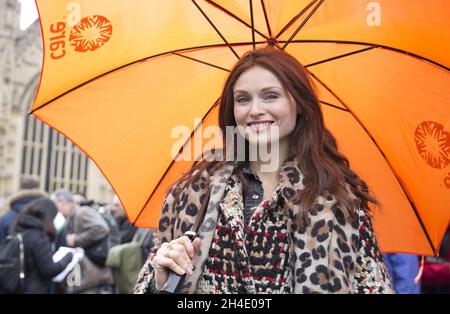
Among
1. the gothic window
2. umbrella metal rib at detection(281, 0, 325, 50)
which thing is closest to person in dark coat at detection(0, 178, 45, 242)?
umbrella metal rib at detection(281, 0, 325, 50)

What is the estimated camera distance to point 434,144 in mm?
2967

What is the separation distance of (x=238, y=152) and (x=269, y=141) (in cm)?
18

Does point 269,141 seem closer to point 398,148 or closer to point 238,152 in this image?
point 238,152

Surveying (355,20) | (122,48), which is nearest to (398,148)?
(355,20)

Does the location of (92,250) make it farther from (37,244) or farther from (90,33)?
(90,33)

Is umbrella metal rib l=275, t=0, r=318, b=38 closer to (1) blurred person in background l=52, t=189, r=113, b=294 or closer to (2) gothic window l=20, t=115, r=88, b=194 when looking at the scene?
(1) blurred person in background l=52, t=189, r=113, b=294

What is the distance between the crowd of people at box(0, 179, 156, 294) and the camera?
19.2 ft

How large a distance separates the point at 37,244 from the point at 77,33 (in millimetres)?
3324

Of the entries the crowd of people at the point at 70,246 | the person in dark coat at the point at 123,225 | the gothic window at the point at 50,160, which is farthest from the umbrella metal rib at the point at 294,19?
the gothic window at the point at 50,160

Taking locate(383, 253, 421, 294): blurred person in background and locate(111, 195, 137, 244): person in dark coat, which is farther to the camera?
locate(111, 195, 137, 244): person in dark coat

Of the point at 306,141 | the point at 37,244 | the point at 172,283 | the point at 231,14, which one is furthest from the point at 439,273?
the point at 172,283

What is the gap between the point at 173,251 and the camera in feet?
6.73

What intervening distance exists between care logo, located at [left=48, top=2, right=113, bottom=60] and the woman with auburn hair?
0.84m

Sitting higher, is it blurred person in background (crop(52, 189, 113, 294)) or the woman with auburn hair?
the woman with auburn hair
